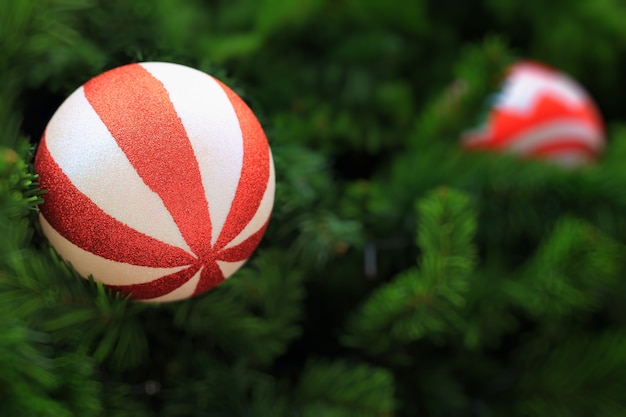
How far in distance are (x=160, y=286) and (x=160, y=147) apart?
102 mm

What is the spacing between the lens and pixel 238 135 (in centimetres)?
43

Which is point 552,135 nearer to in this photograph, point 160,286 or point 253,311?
point 253,311

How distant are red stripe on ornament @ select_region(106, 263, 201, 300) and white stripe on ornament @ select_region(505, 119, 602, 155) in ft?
1.83

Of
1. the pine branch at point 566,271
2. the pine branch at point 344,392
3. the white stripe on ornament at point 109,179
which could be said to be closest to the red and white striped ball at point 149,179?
the white stripe on ornament at point 109,179

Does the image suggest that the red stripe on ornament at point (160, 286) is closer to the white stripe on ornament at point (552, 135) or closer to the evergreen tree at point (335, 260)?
the evergreen tree at point (335, 260)

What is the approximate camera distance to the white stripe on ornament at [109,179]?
15.7 inches

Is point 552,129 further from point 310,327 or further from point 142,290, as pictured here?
point 142,290

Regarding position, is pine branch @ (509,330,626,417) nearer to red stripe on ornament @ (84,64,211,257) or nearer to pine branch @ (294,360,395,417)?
pine branch @ (294,360,395,417)

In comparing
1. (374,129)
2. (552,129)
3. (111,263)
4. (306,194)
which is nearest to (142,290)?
(111,263)

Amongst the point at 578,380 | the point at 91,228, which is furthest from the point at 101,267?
the point at 578,380

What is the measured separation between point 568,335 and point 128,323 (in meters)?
0.45

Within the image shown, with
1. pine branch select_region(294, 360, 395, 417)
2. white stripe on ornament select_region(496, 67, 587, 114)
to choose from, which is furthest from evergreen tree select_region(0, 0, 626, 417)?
white stripe on ornament select_region(496, 67, 587, 114)

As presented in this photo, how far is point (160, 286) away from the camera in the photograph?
43cm

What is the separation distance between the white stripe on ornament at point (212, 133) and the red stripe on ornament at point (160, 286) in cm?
3
